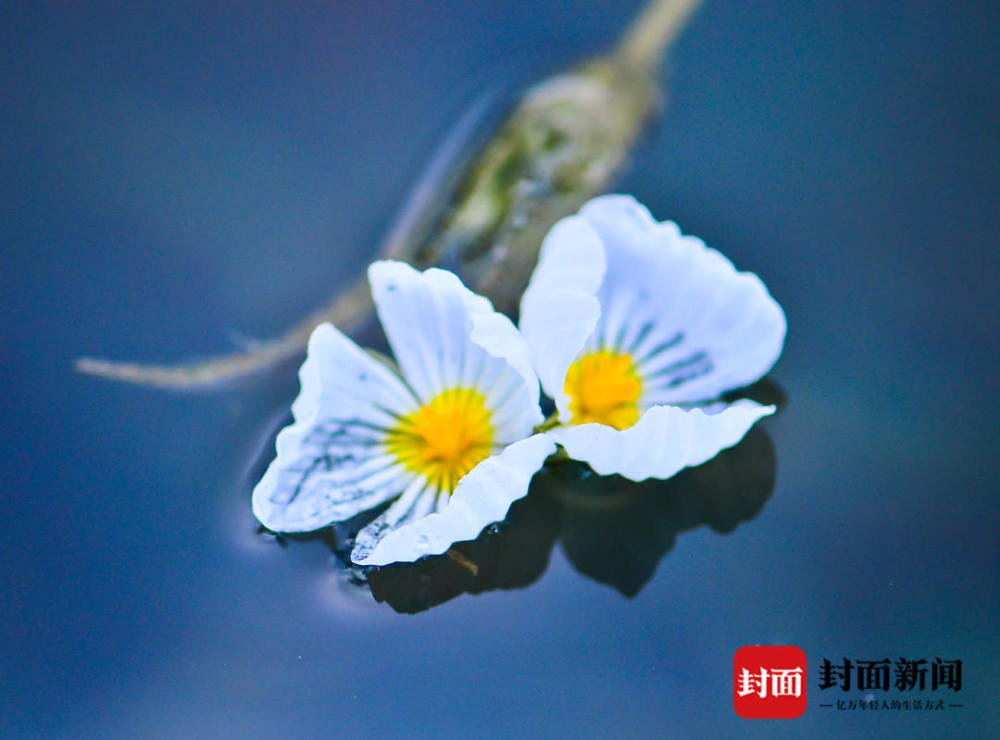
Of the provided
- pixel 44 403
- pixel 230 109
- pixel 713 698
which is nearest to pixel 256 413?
pixel 44 403

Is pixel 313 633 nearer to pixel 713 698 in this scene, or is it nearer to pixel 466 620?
pixel 466 620

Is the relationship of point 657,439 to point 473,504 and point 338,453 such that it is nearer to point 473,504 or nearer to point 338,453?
point 473,504

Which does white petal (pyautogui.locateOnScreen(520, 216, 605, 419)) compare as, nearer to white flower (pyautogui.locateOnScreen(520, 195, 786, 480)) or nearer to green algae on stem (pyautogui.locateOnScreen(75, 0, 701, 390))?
white flower (pyautogui.locateOnScreen(520, 195, 786, 480))

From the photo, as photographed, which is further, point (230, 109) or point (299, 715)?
point (230, 109)

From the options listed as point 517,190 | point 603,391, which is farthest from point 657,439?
point 517,190

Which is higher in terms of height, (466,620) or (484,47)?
(484,47)

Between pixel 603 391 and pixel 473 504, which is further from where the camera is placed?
pixel 603 391

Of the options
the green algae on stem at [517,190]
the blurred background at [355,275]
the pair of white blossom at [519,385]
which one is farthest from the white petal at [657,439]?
the green algae on stem at [517,190]

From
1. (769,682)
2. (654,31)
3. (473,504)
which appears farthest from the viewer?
(654,31)
